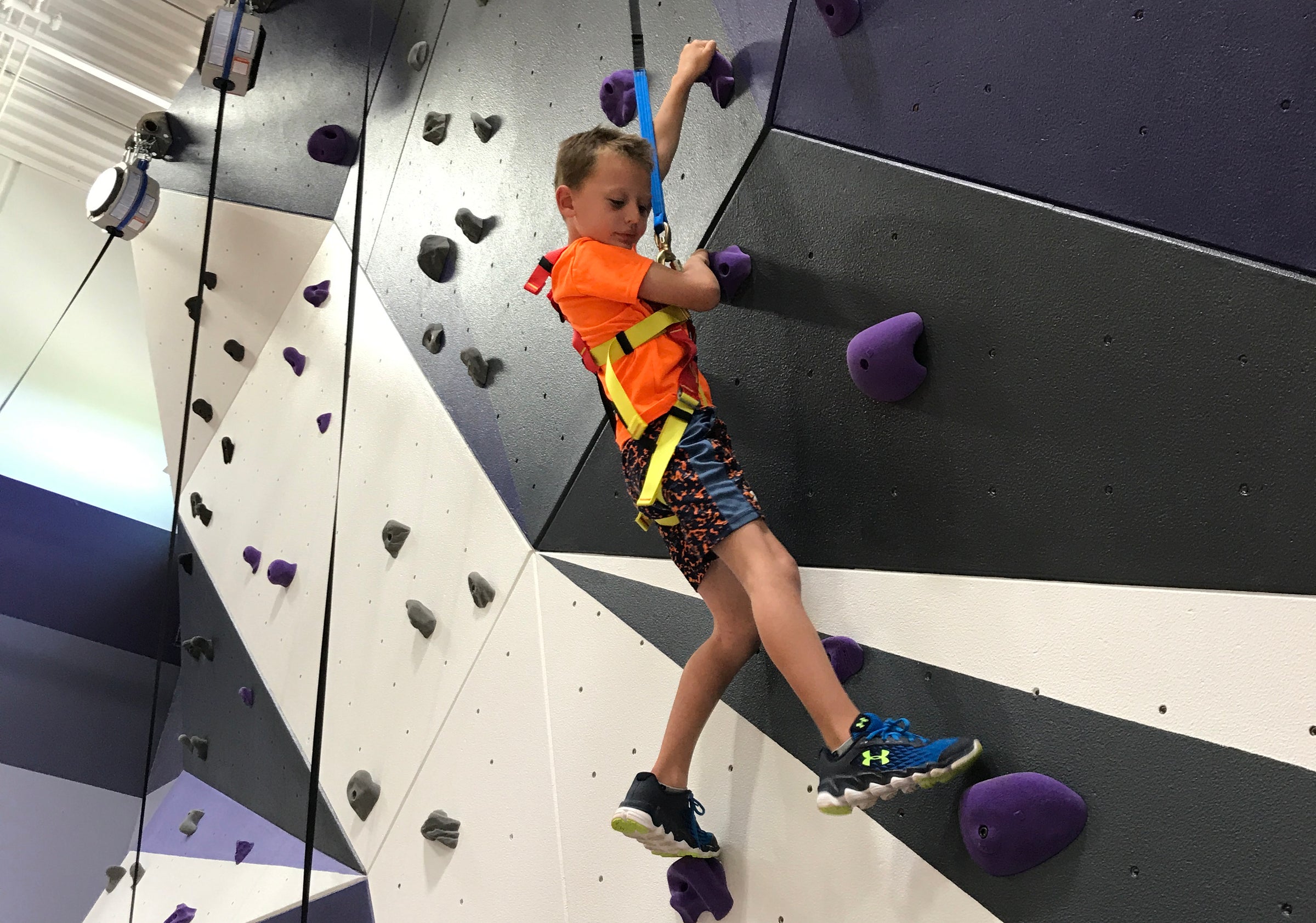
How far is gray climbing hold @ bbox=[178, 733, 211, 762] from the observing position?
3670 mm

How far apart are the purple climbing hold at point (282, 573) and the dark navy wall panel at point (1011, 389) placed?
1.96 meters

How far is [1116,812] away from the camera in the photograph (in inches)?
47.5

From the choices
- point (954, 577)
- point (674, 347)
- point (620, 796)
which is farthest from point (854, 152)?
point (620, 796)

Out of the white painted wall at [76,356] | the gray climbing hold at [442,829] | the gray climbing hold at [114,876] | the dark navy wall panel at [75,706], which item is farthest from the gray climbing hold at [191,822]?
the white painted wall at [76,356]

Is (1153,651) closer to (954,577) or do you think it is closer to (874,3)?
(954,577)

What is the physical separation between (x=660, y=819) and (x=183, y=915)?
7.57 feet

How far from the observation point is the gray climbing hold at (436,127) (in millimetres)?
2840

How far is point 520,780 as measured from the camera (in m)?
2.11

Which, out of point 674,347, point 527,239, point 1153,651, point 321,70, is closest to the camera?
point 1153,651

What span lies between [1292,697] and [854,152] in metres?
0.97

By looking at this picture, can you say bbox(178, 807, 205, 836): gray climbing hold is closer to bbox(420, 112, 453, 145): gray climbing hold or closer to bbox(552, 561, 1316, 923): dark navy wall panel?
bbox(420, 112, 453, 145): gray climbing hold

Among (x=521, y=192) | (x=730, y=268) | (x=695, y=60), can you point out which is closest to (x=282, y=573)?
(x=521, y=192)

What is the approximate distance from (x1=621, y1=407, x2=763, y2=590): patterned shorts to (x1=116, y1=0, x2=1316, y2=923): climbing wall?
0.18m

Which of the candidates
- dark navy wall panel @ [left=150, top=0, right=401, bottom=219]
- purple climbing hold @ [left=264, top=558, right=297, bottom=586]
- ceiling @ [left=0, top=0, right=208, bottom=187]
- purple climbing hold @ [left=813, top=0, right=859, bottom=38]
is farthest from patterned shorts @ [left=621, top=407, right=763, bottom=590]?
ceiling @ [left=0, top=0, right=208, bottom=187]
